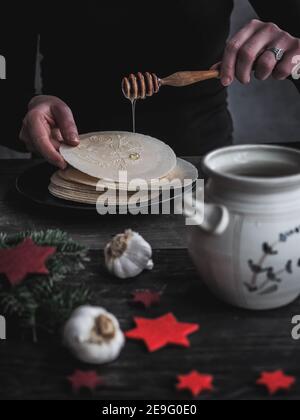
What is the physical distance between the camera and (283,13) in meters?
1.40

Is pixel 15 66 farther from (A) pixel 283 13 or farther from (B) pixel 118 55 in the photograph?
(A) pixel 283 13

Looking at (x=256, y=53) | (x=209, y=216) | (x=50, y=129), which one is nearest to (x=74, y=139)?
(x=50, y=129)

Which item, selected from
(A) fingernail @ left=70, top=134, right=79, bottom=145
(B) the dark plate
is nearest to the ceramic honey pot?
(B) the dark plate

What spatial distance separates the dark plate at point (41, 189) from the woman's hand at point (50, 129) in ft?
0.13

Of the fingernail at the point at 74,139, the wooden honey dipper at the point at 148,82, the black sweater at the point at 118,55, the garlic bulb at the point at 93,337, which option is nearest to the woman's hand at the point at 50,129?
the fingernail at the point at 74,139

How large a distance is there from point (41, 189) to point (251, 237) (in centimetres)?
53

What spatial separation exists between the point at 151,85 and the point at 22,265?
0.46m

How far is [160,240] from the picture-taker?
936 mm

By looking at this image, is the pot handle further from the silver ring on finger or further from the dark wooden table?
the silver ring on finger

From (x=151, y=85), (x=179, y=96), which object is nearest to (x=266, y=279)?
(x=151, y=85)

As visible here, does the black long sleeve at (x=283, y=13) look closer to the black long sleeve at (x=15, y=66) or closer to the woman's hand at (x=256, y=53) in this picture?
the woman's hand at (x=256, y=53)

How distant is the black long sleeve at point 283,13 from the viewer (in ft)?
4.51

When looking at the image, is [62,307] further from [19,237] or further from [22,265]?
[19,237]
